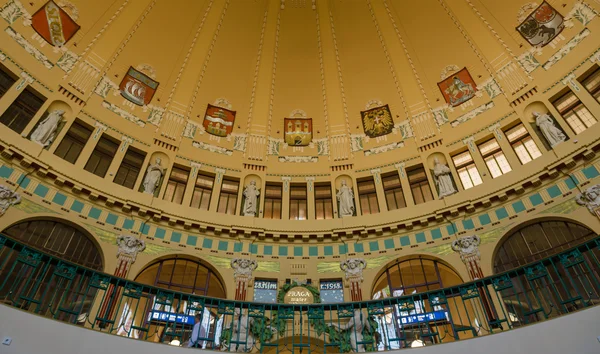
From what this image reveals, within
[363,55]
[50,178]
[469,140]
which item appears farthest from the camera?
[363,55]

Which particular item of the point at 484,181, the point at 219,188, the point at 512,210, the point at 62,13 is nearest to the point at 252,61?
the point at 219,188

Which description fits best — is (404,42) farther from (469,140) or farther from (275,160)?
(275,160)

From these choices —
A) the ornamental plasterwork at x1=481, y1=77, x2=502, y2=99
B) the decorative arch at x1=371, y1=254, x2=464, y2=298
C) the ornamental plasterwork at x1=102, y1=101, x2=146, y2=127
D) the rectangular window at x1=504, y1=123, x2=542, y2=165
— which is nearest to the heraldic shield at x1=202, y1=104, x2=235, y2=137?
the ornamental plasterwork at x1=102, y1=101, x2=146, y2=127

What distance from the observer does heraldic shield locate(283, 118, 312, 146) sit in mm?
22719

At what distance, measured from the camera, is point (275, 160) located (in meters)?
22.1

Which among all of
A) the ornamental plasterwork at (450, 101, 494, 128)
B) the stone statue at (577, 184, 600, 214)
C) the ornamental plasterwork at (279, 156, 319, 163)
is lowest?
the stone statue at (577, 184, 600, 214)

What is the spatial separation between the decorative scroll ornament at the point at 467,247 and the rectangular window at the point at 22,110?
1806 centimetres

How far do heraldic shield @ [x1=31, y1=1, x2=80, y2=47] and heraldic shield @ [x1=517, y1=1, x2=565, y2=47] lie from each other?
20.6m

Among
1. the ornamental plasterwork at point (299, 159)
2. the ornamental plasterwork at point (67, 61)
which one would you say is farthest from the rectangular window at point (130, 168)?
the ornamental plasterwork at point (299, 159)

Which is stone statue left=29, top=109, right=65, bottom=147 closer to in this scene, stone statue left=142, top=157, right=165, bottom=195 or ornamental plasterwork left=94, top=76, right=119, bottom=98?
ornamental plasterwork left=94, top=76, right=119, bottom=98

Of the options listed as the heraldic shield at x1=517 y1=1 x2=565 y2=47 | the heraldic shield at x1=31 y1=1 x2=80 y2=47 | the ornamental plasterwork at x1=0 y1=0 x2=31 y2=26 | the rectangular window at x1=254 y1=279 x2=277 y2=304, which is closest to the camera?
the ornamental plasterwork at x1=0 y1=0 x2=31 y2=26

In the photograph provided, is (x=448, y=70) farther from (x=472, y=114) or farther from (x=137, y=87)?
(x=137, y=87)

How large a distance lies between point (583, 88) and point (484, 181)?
17.2 feet

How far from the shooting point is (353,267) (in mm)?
18188
